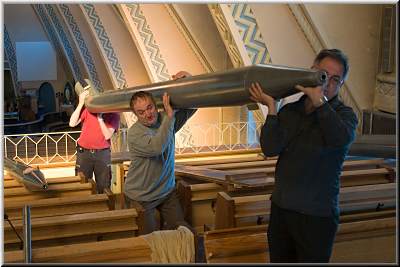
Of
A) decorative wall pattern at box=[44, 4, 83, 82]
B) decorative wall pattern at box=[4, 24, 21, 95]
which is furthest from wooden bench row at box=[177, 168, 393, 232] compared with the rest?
decorative wall pattern at box=[4, 24, 21, 95]

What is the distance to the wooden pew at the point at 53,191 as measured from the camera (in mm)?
3525

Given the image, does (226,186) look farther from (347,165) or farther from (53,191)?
(53,191)

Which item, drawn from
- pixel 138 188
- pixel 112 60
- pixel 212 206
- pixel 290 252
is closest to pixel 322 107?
pixel 290 252

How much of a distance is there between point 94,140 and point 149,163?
1691 millimetres

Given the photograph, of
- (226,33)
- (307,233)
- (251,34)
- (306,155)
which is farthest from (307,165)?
(226,33)

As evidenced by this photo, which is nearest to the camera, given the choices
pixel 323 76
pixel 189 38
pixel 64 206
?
pixel 323 76

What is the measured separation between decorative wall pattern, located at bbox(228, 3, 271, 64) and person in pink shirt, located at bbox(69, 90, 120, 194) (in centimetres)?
167

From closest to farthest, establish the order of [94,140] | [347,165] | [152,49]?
[347,165] < [94,140] < [152,49]

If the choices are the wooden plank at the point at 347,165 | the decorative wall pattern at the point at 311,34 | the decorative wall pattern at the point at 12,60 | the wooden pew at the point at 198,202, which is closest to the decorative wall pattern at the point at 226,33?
the decorative wall pattern at the point at 311,34

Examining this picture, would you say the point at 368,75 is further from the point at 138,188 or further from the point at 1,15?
the point at 1,15

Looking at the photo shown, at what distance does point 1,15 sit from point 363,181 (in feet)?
8.45

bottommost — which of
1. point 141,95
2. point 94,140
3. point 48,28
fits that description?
point 94,140

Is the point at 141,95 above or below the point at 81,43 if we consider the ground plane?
below

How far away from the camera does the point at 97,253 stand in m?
2.06
